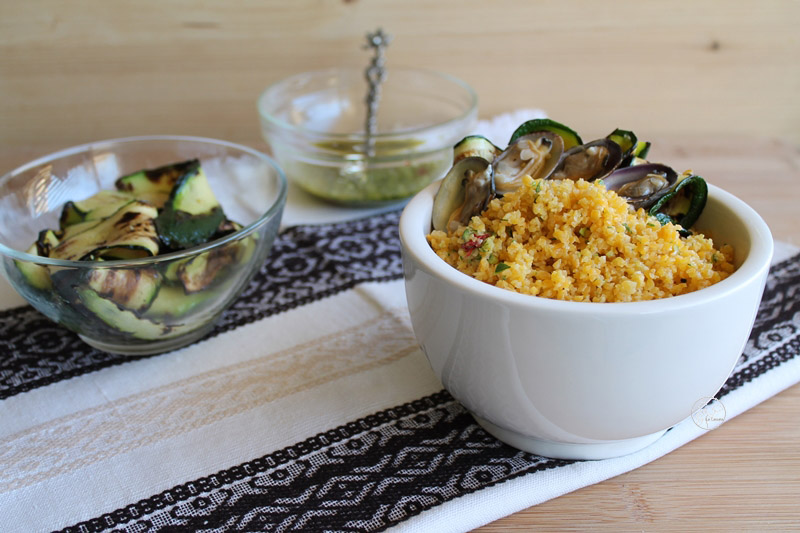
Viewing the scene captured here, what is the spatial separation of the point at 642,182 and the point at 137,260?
564 mm

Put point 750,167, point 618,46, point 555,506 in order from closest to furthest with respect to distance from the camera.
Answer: point 555,506 → point 750,167 → point 618,46

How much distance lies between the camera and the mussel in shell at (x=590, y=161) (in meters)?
0.76

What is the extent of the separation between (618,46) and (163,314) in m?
1.38

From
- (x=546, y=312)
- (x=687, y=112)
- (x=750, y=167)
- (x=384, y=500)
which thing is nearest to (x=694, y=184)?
(x=546, y=312)

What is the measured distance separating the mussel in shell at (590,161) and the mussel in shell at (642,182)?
1 cm

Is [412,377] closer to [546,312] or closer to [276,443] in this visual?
[276,443]

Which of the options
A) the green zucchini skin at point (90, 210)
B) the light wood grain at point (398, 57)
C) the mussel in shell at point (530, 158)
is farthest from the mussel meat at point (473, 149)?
the light wood grain at point (398, 57)

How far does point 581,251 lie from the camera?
25.5 inches

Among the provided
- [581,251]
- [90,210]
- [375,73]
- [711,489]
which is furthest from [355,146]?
[711,489]

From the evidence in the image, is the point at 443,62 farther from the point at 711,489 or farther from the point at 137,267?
the point at 711,489

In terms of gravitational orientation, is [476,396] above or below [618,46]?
below

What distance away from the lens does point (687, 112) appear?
73.7 inches

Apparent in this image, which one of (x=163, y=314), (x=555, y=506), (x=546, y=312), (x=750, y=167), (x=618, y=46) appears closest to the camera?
(x=546, y=312)

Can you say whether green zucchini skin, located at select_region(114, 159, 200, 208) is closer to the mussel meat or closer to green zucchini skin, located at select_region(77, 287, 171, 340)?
green zucchini skin, located at select_region(77, 287, 171, 340)
